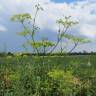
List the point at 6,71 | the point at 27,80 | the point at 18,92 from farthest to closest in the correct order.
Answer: the point at 6,71 → the point at 27,80 → the point at 18,92

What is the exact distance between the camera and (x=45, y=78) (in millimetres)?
14109

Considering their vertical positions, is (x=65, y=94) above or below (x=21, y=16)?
below

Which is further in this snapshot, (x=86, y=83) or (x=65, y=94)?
(x=86, y=83)

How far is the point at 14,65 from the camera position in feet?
53.2

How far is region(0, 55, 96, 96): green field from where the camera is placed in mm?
12867

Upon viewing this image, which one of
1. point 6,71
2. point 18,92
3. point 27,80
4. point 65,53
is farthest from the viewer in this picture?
point 6,71

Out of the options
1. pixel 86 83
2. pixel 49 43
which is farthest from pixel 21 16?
pixel 86 83

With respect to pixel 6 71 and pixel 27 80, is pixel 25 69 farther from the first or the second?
pixel 6 71

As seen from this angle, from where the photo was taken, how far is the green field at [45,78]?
12.9 meters

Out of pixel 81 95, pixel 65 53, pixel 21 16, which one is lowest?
pixel 81 95

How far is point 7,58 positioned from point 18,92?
2.92 metres

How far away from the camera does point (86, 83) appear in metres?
15.1

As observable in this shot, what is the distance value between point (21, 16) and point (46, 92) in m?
2.42

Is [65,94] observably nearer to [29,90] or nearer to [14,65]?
[29,90]
